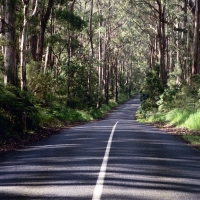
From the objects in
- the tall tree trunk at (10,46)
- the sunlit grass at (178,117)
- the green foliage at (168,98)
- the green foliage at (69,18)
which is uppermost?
the green foliage at (69,18)

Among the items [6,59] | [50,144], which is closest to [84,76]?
[6,59]

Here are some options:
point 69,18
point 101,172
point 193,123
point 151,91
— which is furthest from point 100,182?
point 151,91

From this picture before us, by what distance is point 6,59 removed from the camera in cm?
2038

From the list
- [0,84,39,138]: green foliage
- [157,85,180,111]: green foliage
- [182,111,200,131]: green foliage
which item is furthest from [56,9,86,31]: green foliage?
[0,84,39,138]: green foliage

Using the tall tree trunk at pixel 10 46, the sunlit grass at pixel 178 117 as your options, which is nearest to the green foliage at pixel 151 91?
the sunlit grass at pixel 178 117

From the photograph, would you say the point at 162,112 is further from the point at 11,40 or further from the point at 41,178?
the point at 41,178

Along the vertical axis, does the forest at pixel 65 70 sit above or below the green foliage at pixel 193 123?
above

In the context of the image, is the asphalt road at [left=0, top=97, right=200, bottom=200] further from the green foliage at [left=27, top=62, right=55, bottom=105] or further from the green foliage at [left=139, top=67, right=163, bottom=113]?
the green foliage at [left=139, top=67, right=163, bottom=113]

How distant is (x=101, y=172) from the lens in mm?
9008

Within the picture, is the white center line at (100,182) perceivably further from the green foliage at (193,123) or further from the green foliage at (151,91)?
the green foliage at (151,91)

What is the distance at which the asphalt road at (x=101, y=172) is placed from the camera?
733 centimetres

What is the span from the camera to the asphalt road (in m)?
7.33

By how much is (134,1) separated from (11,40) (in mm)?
22535

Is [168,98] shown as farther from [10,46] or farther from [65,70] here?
[10,46]
